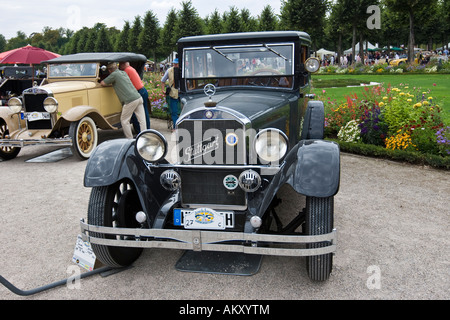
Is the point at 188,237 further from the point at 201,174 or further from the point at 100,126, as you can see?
the point at 100,126

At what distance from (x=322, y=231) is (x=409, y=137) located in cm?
448

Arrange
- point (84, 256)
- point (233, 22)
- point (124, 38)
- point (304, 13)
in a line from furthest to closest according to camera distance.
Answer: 1. point (124, 38)
2. point (233, 22)
3. point (304, 13)
4. point (84, 256)

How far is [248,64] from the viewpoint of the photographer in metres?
4.41

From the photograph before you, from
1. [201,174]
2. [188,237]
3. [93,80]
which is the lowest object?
[188,237]

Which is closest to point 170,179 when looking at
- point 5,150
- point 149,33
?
point 5,150

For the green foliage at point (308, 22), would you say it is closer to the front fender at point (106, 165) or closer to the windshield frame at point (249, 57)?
the windshield frame at point (249, 57)

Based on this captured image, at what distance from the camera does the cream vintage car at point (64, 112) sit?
7.30 m

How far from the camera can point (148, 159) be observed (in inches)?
130

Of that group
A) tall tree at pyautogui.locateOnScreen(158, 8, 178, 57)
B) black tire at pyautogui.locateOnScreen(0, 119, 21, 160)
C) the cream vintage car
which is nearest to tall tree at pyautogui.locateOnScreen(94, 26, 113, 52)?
tall tree at pyautogui.locateOnScreen(158, 8, 178, 57)

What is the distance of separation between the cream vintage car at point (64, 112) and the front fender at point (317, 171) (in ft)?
17.5

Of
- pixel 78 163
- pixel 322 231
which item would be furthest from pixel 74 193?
pixel 322 231

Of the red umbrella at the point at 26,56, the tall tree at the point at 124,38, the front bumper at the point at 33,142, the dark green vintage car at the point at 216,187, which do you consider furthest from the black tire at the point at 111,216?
the tall tree at the point at 124,38

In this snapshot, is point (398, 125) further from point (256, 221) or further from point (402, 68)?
point (402, 68)

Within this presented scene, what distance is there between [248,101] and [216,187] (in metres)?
0.98
